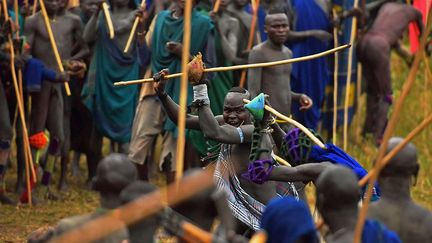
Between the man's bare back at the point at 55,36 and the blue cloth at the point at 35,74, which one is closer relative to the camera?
the blue cloth at the point at 35,74

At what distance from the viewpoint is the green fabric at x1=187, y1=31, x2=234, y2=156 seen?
41.6 ft

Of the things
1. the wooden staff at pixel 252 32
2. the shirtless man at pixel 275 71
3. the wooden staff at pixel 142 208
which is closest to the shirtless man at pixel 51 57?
the wooden staff at pixel 252 32

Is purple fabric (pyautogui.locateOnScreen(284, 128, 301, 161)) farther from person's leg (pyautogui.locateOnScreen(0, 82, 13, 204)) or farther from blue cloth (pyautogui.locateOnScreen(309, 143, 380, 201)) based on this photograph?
person's leg (pyautogui.locateOnScreen(0, 82, 13, 204))

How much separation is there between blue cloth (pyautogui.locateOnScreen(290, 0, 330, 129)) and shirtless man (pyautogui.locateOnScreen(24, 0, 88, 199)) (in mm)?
2148

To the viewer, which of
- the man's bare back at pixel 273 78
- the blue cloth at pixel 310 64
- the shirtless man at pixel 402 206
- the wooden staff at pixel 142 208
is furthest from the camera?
the blue cloth at pixel 310 64

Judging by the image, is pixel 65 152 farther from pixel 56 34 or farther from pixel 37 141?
pixel 56 34

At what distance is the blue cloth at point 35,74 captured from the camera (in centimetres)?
1252

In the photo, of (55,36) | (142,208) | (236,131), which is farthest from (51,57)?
(142,208)

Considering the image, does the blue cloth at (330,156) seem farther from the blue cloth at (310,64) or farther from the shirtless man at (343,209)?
the blue cloth at (310,64)

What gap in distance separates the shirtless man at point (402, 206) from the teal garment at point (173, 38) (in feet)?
19.6

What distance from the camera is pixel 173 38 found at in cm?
1276

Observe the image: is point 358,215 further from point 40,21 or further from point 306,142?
point 40,21

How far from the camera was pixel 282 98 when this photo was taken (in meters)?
12.0

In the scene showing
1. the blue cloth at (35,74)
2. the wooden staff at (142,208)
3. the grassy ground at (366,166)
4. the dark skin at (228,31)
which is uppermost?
the wooden staff at (142,208)
